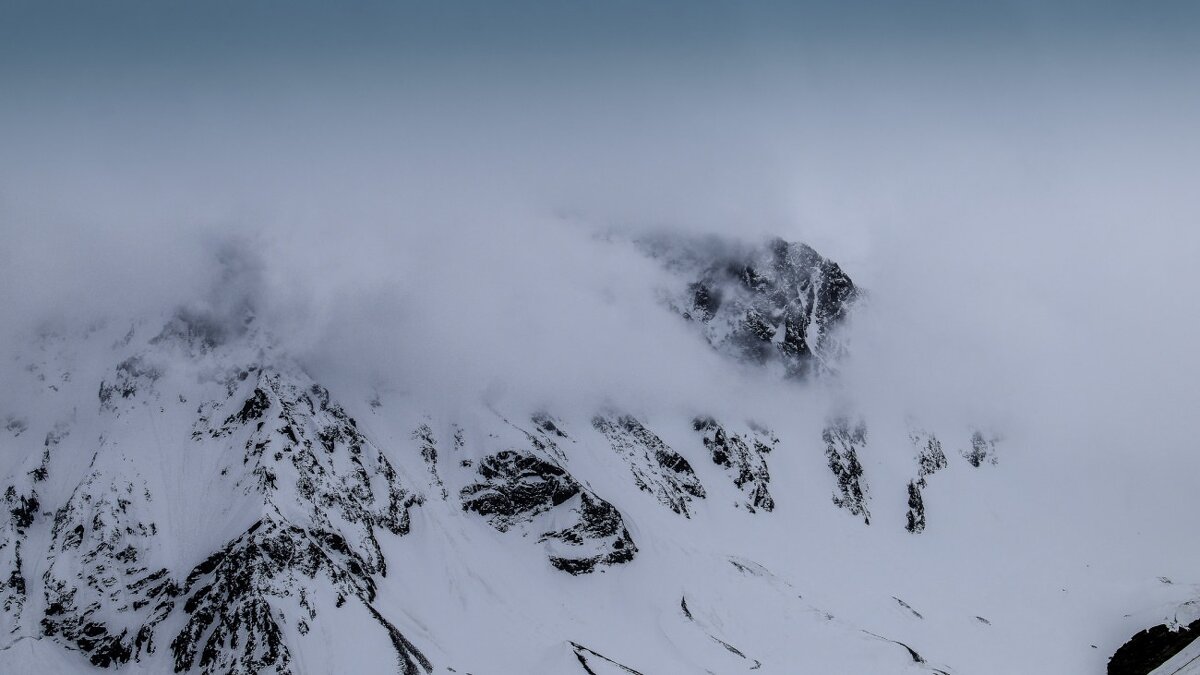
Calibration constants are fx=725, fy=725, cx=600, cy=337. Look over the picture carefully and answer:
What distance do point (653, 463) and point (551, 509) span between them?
114 ft

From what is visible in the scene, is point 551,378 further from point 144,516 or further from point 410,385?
point 144,516

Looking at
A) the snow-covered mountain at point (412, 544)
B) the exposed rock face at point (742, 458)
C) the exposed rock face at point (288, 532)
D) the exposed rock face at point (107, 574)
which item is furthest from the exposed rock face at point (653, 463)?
the exposed rock face at point (107, 574)

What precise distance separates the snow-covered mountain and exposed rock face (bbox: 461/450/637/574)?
456mm

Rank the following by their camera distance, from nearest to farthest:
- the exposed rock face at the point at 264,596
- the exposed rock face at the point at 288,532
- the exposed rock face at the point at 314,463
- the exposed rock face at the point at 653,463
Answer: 1. the exposed rock face at the point at 264,596
2. the exposed rock face at the point at 288,532
3. the exposed rock face at the point at 314,463
4. the exposed rock face at the point at 653,463

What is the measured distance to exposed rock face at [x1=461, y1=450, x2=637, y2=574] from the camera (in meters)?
146

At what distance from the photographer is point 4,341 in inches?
6344

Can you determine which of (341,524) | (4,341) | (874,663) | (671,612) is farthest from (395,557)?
(4,341)

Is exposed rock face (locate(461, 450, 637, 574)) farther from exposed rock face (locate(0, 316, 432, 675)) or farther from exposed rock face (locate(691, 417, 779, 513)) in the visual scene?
exposed rock face (locate(691, 417, 779, 513))

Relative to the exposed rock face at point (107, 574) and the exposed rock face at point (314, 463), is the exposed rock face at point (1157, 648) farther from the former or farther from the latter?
the exposed rock face at point (107, 574)

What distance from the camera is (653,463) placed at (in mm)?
176625

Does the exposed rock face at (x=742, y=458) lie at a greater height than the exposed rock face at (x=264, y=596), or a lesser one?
greater

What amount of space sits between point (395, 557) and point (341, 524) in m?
11.7

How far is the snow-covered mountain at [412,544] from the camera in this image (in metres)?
117

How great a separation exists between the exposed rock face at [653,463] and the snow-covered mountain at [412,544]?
0.67m
